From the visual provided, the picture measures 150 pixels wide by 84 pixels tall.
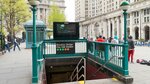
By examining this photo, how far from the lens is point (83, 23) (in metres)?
140

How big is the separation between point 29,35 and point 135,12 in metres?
49.3

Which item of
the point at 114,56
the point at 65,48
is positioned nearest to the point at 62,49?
the point at 65,48

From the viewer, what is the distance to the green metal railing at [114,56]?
29.9 ft

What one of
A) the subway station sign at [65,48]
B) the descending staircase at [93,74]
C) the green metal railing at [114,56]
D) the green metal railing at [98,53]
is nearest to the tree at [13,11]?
the green metal railing at [98,53]

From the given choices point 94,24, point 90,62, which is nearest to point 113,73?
point 90,62

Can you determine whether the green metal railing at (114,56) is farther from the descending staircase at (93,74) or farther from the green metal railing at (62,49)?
the green metal railing at (62,49)

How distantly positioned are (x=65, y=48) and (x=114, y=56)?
249 inches

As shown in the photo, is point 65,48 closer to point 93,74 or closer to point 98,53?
point 93,74

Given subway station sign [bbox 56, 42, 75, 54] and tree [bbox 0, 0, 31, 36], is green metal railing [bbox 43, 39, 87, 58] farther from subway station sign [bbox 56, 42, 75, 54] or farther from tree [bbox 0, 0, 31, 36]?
tree [bbox 0, 0, 31, 36]

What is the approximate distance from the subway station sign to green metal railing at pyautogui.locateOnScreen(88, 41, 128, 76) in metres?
3.12

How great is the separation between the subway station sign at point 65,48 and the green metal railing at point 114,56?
312 centimetres

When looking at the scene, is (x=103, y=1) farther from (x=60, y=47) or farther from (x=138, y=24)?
(x=60, y=47)

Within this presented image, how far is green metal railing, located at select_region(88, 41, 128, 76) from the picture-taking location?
911cm

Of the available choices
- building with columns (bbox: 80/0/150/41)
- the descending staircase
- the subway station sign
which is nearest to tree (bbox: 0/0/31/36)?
the subway station sign
